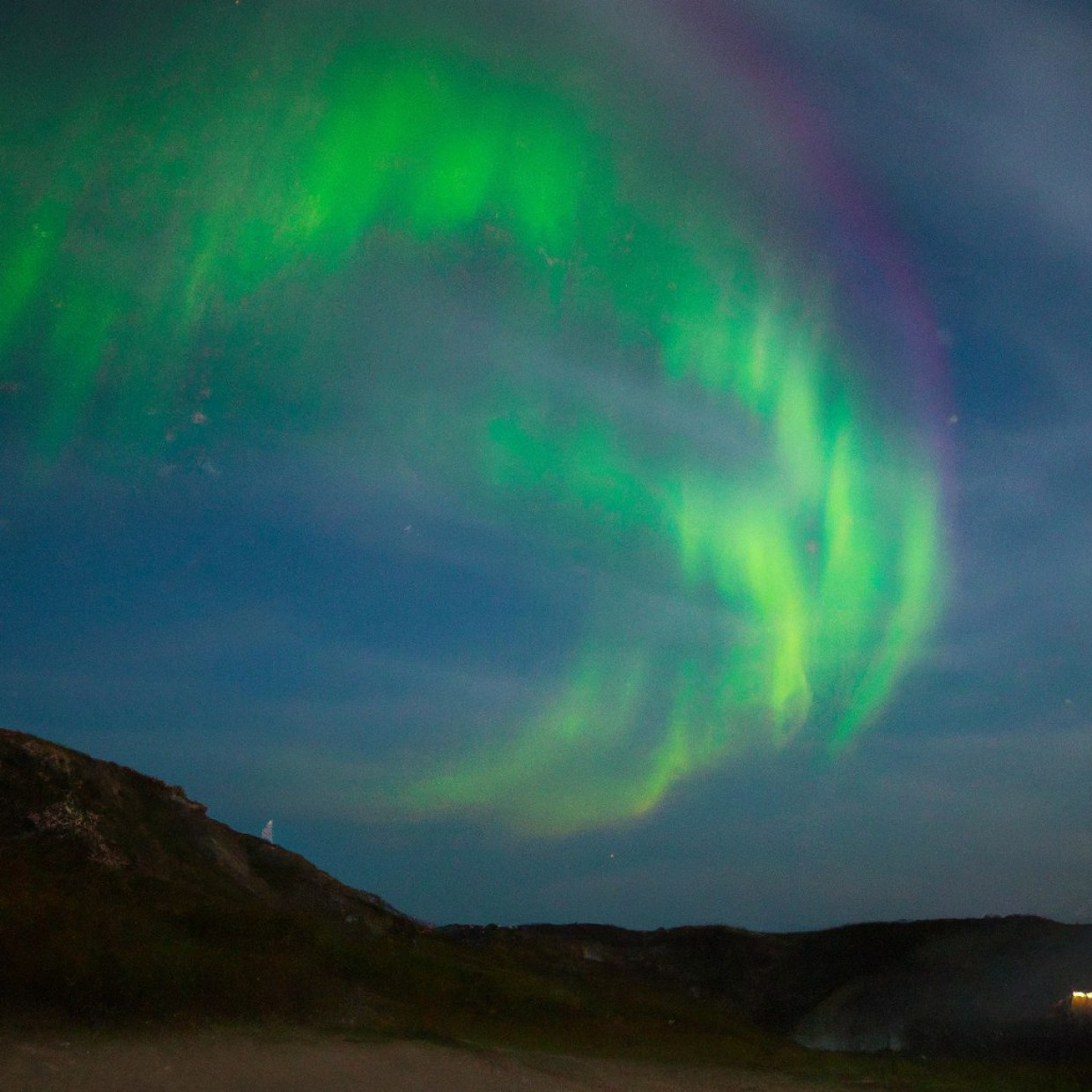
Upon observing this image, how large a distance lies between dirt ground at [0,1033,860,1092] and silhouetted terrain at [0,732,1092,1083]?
2.30 metres

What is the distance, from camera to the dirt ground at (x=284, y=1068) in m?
26.0

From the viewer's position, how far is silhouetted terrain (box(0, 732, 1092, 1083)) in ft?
111

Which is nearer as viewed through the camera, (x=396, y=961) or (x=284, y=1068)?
(x=284, y=1068)

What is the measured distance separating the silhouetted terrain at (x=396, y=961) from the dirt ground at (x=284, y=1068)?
7.56 feet

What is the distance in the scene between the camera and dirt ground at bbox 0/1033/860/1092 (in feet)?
85.5

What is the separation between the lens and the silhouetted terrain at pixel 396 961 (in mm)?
33875

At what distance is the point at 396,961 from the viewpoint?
148ft

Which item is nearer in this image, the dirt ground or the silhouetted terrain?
the dirt ground

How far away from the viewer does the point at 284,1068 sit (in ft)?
94.6

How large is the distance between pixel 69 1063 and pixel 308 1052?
7.37 m

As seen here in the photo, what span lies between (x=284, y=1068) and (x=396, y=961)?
55.4 ft

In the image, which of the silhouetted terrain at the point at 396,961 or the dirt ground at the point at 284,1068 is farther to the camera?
the silhouetted terrain at the point at 396,961

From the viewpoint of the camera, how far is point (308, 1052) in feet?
101

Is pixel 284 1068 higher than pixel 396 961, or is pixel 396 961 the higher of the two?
pixel 396 961
